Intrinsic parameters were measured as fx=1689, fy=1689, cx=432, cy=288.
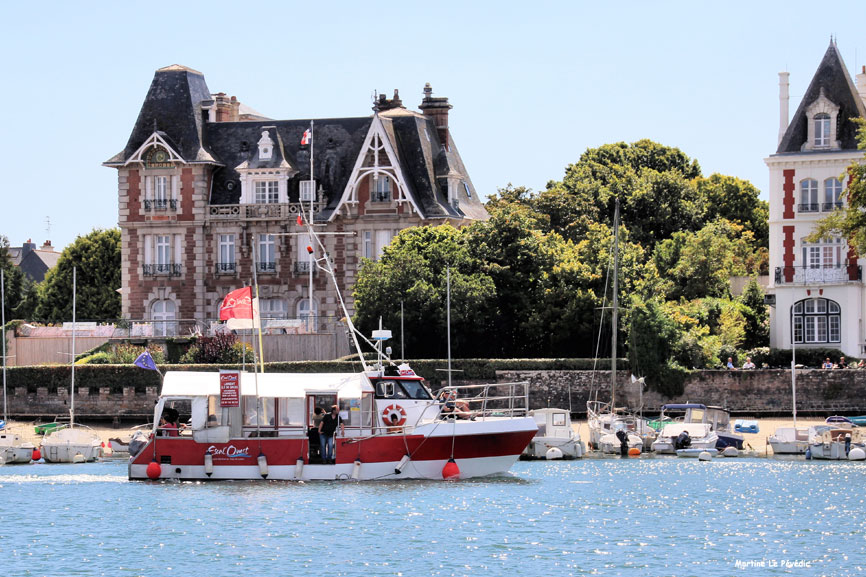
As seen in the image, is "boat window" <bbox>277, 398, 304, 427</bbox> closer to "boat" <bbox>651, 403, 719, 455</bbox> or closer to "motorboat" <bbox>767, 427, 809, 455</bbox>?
"boat" <bbox>651, 403, 719, 455</bbox>

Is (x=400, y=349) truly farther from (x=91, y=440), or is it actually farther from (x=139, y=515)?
(x=139, y=515)

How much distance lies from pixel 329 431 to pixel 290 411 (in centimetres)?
138

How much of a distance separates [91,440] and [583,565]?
2907 centimetres

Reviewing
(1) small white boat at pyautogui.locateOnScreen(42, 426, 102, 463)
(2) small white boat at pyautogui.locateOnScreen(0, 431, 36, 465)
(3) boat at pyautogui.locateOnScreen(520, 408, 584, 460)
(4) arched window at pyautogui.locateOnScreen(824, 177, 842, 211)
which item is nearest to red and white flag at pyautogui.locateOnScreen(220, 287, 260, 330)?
(1) small white boat at pyautogui.locateOnScreen(42, 426, 102, 463)

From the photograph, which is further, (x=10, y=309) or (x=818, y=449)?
(x=10, y=309)

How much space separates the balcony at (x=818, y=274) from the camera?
234 feet

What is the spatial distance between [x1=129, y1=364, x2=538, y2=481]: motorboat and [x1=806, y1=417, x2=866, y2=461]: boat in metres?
13.7

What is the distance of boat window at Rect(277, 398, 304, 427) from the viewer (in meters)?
48.7

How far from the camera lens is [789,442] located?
2314 inches

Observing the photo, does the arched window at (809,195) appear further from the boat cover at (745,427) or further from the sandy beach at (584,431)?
the boat cover at (745,427)

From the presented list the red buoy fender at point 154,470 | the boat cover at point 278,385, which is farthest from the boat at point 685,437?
the red buoy fender at point 154,470

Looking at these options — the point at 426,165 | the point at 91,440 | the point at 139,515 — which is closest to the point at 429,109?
the point at 426,165

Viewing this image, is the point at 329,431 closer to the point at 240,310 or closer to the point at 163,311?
the point at 240,310

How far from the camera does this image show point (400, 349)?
7281cm
